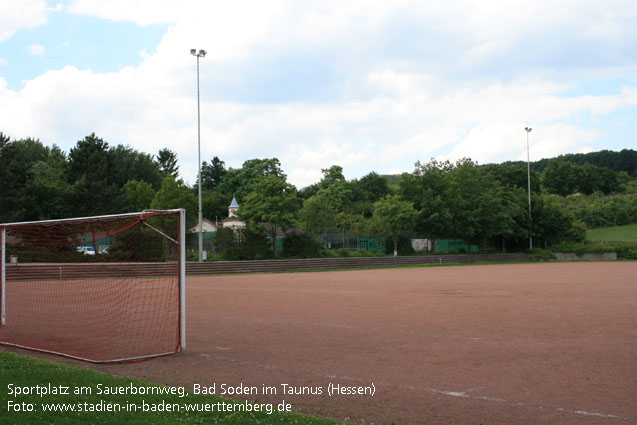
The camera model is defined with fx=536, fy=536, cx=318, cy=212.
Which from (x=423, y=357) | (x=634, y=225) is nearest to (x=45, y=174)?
(x=423, y=357)

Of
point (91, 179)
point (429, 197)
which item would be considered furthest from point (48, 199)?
point (429, 197)

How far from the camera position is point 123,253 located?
20.5 metres

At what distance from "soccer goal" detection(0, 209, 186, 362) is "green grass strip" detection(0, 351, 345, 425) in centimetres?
241

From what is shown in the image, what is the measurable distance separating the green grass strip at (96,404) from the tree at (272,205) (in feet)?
113

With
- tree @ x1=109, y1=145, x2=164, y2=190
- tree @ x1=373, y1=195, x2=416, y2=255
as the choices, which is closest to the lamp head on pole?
tree @ x1=373, y1=195, x2=416, y2=255

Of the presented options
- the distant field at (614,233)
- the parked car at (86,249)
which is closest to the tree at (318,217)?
the parked car at (86,249)

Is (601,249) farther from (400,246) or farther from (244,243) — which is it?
(244,243)

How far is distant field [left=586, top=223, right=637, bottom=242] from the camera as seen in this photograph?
78.0 m

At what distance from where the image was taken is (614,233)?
82.6m

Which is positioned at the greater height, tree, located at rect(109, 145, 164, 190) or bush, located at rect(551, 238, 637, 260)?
tree, located at rect(109, 145, 164, 190)

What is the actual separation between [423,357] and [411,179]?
148 feet

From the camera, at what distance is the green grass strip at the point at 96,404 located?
4.94 meters

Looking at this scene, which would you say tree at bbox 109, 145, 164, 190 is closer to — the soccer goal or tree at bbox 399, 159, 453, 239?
tree at bbox 399, 159, 453, 239

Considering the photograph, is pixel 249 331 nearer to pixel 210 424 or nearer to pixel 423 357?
pixel 423 357
